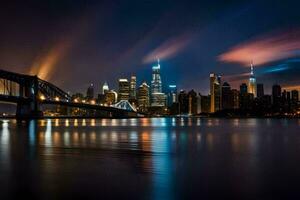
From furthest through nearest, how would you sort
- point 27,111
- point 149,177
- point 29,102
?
point 27,111, point 29,102, point 149,177

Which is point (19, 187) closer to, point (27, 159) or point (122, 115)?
point (27, 159)

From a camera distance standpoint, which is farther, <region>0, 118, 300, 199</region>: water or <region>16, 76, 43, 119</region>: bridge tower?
<region>16, 76, 43, 119</region>: bridge tower

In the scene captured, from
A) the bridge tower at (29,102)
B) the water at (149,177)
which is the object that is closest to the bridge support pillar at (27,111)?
the bridge tower at (29,102)

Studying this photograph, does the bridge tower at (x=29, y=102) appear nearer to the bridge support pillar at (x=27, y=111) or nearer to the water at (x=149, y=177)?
the bridge support pillar at (x=27, y=111)

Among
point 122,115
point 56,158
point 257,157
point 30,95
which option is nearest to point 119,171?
point 56,158

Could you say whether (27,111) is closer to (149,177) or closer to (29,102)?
(29,102)

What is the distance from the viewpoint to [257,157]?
22.2 metres

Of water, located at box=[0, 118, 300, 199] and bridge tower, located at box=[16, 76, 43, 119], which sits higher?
bridge tower, located at box=[16, 76, 43, 119]

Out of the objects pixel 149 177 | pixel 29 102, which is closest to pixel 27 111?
pixel 29 102

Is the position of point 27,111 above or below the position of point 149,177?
above

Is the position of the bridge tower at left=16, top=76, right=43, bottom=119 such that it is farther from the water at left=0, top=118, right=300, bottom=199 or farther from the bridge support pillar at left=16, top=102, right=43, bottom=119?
the water at left=0, top=118, right=300, bottom=199

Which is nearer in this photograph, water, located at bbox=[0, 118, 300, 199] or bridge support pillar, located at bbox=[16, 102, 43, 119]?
water, located at bbox=[0, 118, 300, 199]

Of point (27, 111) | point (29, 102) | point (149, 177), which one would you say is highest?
point (29, 102)

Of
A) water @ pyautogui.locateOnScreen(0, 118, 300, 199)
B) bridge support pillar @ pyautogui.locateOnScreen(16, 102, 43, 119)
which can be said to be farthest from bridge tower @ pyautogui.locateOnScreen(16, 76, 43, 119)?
water @ pyautogui.locateOnScreen(0, 118, 300, 199)
